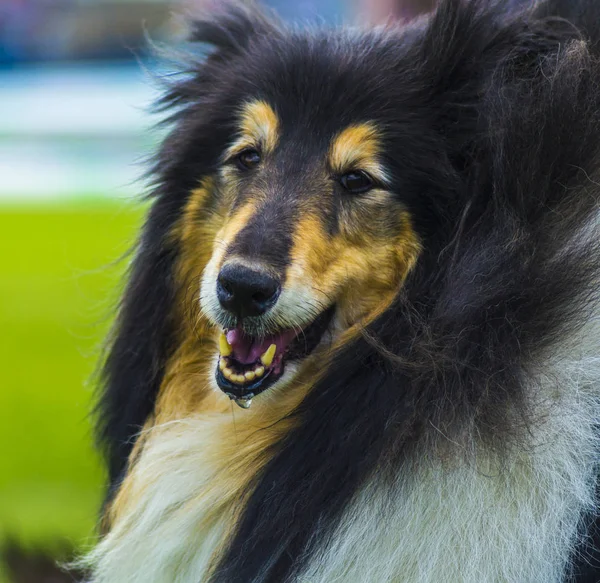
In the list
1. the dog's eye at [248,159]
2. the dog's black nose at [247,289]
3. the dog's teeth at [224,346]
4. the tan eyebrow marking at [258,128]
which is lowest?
the dog's teeth at [224,346]

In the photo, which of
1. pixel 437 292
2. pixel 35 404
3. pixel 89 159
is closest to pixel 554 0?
pixel 437 292

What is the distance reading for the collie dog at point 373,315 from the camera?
1.91 m

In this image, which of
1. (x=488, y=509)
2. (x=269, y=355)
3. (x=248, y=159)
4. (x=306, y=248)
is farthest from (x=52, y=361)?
(x=488, y=509)

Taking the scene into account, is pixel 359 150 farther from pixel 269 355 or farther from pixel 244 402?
pixel 244 402

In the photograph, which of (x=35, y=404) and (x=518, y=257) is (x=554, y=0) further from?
(x=35, y=404)

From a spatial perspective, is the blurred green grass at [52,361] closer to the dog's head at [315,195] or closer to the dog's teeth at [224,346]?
the dog's head at [315,195]

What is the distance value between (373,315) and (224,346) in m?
0.38

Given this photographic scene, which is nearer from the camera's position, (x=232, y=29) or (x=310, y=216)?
Result: (x=310, y=216)

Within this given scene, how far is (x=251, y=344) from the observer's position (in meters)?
2.25

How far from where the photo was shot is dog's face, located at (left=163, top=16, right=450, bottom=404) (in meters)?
2.11

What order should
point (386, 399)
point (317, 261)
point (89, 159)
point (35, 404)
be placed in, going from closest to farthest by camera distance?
point (386, 399), point (317, 261), point (35, 404), point (89, 159)

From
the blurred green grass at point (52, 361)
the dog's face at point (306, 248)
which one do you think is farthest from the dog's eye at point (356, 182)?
the blurred green grass at point (52, 361)

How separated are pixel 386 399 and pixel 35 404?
120 inches

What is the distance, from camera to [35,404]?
4613 millimetres
